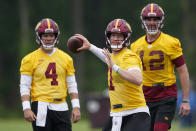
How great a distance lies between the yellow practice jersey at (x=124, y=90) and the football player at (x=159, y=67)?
3.15 ft

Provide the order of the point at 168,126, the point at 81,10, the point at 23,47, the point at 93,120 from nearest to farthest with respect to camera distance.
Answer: the point at 168,126
the point at 93,120
the point at 23,47
the point at 81,10

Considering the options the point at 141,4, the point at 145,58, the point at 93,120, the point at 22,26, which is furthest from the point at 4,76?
the point at 145,58

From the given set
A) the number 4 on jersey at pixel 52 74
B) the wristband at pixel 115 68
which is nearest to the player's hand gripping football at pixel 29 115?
the number 4 on jersey at pixel 52 74

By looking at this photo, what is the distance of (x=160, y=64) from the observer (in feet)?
28.3

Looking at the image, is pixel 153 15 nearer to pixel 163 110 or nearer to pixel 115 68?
pixel 163 110

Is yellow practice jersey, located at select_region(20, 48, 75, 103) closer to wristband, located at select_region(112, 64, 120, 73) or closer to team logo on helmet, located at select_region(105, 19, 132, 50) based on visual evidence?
team logo on helmet, located at select_region(105, 19, 132, 50)

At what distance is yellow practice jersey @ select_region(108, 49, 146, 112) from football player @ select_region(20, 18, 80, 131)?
1.07 m

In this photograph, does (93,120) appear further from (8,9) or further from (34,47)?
(8,9)

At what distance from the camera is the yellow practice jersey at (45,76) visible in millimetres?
8484

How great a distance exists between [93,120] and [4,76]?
59.9 feet

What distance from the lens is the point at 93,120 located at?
59.2 feet

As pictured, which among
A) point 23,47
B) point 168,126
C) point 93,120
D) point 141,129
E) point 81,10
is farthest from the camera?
point 81,10

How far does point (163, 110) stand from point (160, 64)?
24.8 inches

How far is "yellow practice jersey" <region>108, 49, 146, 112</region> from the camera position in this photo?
25.0 feet
